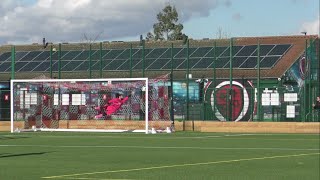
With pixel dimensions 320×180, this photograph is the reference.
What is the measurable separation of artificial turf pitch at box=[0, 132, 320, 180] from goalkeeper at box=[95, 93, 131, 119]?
13.0 meters

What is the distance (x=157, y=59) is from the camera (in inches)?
1697

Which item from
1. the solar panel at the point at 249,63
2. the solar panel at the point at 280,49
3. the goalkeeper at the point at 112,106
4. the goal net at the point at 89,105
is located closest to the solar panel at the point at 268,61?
the solar panel at the point at 280,49

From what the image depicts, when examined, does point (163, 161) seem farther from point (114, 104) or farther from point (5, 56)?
point (5, 56)

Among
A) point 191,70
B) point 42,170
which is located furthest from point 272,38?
point 42,170

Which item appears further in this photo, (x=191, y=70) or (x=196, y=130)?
(x=191, y=70)

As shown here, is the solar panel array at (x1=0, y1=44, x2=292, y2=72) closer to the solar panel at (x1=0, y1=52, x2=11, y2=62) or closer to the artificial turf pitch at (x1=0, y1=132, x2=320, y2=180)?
the solar panel at (x1=0, y1=52, x2=11, y2=62)

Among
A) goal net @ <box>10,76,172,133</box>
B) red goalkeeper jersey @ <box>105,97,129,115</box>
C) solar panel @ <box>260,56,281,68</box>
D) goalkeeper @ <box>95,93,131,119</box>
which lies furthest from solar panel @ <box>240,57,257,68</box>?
red goalkeeper jersey @ <box>105,97,129,115</box>

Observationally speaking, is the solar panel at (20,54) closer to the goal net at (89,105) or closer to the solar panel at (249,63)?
the goal net at (89,105)

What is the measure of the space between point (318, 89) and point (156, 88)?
8565 mm

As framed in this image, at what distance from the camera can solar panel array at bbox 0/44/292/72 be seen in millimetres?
40966

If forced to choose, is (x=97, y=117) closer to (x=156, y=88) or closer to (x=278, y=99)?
(x=156, y=88)

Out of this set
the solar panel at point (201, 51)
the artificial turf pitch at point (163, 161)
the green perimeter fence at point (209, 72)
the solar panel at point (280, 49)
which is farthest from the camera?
the solar panel at point (280, 49)

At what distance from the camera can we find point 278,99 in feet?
119

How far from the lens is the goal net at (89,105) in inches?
1480
